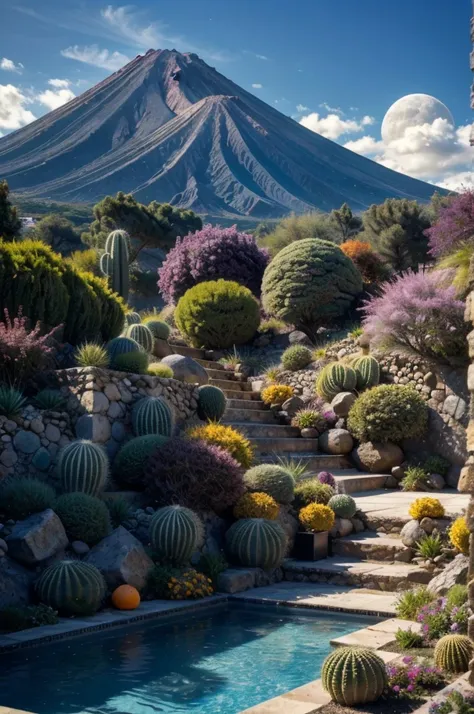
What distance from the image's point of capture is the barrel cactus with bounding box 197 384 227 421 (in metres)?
11.7

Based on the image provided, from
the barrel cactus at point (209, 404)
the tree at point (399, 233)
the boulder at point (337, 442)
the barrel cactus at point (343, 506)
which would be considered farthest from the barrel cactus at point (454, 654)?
the tree at point (399, 233)

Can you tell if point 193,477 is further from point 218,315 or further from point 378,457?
point 218,315

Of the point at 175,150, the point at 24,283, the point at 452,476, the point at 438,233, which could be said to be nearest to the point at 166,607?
the point at 24,283

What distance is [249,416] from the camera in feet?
46.8

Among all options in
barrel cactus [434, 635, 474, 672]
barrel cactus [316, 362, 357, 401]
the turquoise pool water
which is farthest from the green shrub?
barrel cactus [434, 635, 474, 672]

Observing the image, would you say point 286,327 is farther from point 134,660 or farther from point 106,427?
point 134,660

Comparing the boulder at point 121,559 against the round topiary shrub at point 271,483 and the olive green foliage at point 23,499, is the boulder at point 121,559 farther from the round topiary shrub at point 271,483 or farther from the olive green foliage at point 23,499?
the round topiary shrub at point 271,483

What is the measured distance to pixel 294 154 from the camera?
111438mm

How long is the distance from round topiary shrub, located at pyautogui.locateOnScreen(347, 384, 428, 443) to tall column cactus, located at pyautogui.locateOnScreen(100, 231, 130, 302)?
5229 mm

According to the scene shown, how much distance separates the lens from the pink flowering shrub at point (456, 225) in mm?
14953

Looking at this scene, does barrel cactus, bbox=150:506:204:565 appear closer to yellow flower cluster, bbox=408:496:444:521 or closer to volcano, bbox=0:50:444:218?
yellow flower cluster, bbox=408:496:444:521

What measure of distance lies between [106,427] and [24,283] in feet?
8.28

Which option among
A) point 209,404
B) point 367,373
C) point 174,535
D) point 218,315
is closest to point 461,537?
point 174,535

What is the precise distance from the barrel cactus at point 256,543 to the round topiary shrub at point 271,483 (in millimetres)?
664
